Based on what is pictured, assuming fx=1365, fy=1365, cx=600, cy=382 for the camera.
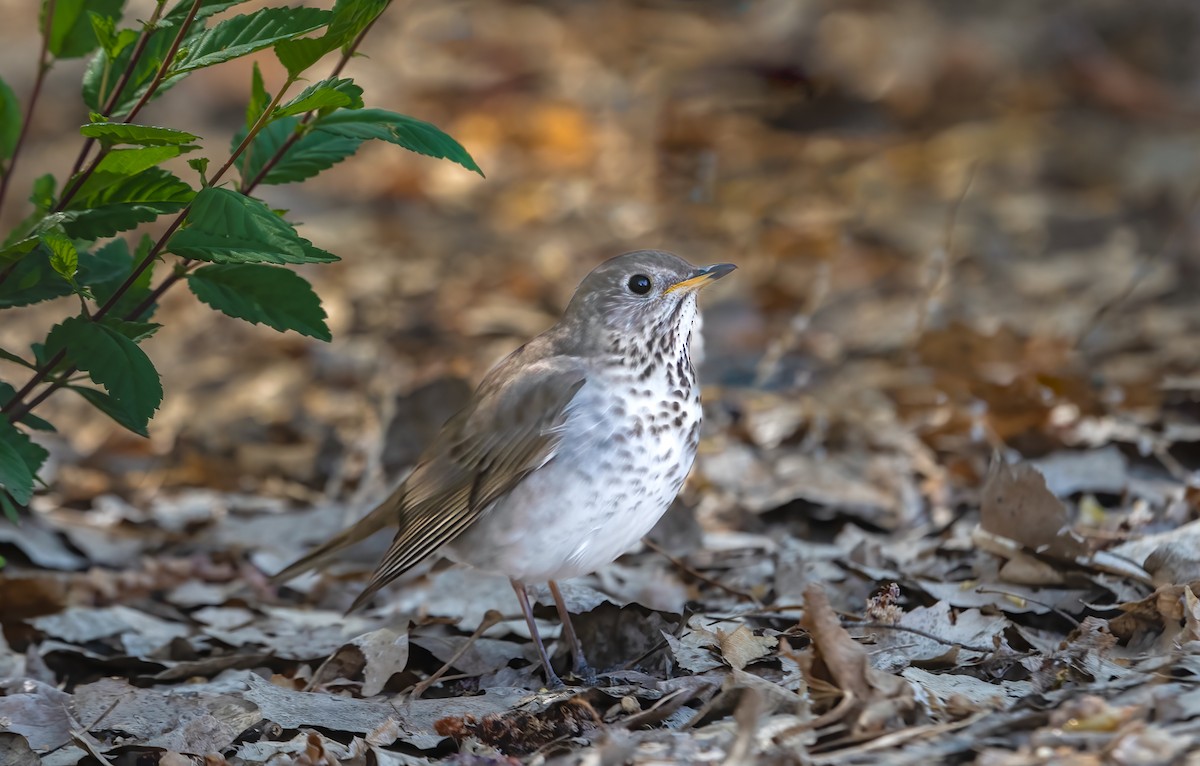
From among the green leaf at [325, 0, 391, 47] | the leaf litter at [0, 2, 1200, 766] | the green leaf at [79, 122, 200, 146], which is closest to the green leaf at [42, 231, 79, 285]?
the green leaf at [79, 122, 200, 146]

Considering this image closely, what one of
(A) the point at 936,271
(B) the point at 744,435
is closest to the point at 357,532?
(B) the point at 744,435

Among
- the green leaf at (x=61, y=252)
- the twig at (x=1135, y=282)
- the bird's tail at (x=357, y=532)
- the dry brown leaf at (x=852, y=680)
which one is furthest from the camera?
the twig at (x=1135, y=282)

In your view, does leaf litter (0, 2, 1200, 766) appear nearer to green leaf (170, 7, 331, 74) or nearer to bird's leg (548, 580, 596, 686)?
bird's leg (548, 580, 596, 686)

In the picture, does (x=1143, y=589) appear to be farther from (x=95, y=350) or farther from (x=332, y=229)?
(x=332, y=229)

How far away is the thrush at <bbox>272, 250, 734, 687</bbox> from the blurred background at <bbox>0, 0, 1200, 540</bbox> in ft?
4.75

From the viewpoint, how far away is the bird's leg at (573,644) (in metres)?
3.80

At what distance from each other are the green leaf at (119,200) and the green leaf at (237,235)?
0.18 m

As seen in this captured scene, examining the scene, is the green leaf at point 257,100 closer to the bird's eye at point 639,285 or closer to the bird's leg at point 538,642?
the bird's eye at point 639,285

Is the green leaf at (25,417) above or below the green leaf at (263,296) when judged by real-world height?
below

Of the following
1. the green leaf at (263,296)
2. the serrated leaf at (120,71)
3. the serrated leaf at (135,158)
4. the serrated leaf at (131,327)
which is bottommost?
the serrated leaf at (131,327)

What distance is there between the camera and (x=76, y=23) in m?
3.64

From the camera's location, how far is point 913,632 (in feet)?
11.7

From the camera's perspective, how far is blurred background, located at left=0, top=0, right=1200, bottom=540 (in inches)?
241

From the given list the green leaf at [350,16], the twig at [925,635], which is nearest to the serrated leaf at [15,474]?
the green leaf at [350,16]
